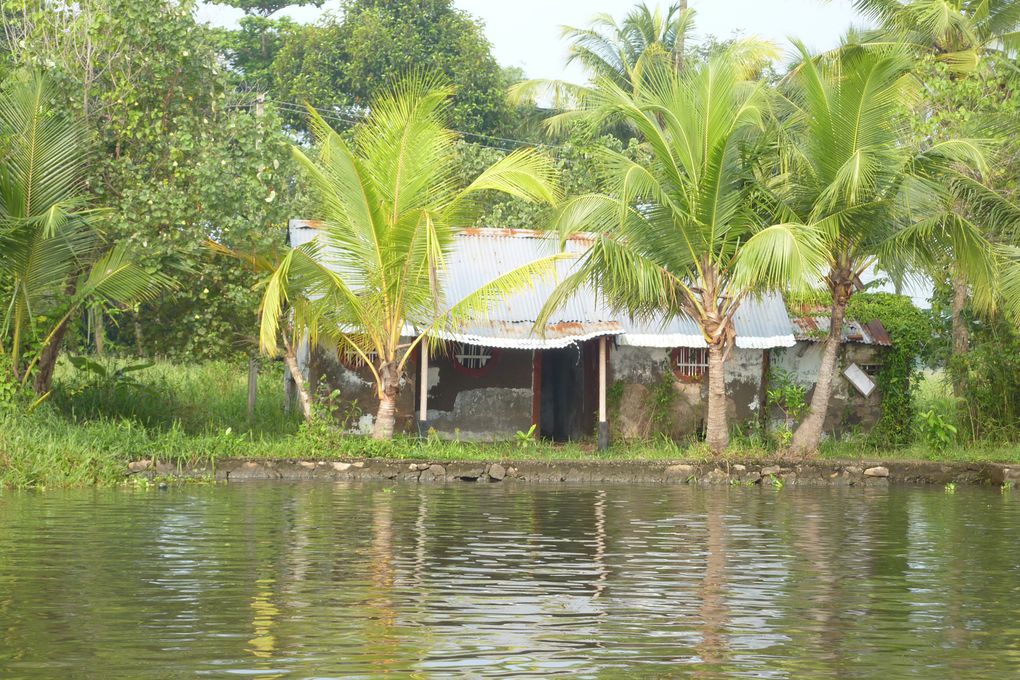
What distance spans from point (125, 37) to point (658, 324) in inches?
351

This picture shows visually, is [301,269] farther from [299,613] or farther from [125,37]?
[299,613]

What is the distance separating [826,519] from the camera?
13.8 metres

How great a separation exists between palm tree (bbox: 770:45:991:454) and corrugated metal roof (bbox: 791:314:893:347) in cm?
212

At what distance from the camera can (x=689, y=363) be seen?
21453mm

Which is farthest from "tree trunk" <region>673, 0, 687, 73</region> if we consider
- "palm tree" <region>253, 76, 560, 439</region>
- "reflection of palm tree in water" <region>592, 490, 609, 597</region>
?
"reflection of palm tree in water" <region>592, 490, 609, 597</region>

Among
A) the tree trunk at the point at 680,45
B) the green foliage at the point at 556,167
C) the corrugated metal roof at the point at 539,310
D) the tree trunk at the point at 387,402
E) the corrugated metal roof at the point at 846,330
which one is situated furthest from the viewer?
the tree trunk at the point at 680,45

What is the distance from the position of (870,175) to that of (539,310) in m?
5.41

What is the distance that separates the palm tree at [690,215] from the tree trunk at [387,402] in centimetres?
241

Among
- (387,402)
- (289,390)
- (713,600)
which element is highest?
(289,390)

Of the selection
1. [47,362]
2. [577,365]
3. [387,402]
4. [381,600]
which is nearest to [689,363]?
[577,365]

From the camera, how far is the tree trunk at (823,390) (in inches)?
765

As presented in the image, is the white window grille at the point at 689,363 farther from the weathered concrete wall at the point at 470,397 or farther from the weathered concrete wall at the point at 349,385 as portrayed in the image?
the weathered concrete wall at the point at 349,385

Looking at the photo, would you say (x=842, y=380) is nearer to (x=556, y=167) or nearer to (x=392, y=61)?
(x=556, y=167)

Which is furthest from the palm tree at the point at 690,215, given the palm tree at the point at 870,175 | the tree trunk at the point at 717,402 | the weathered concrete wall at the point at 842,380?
the weathered concrete wall at the point at 842,380
